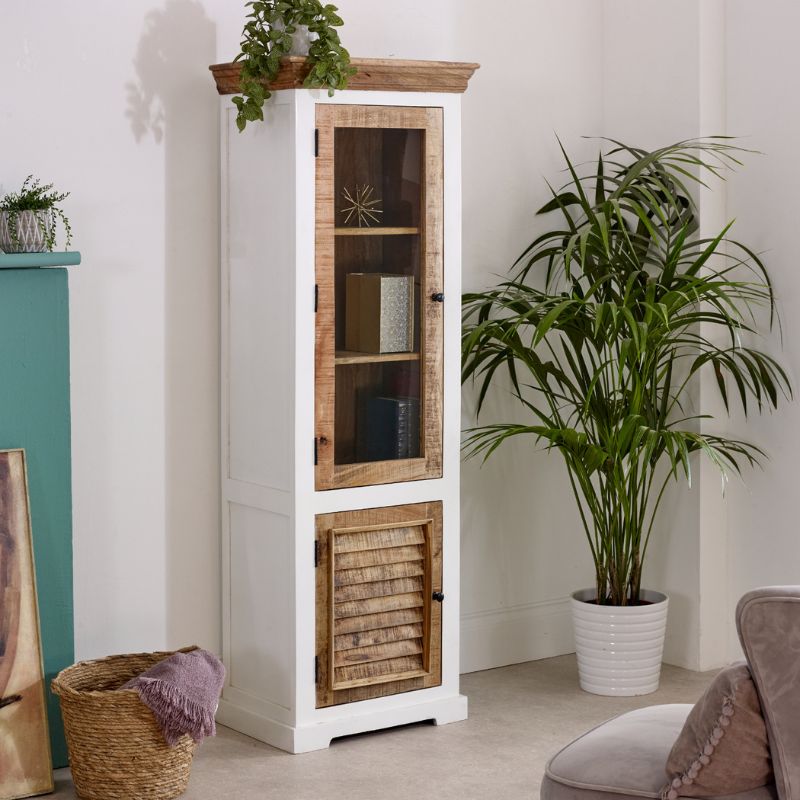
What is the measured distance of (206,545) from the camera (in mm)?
3635

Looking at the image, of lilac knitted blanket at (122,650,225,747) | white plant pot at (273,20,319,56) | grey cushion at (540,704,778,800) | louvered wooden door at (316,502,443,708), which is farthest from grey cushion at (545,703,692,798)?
white plant pot at (273,20,319,56)

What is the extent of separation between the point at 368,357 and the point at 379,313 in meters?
0.12

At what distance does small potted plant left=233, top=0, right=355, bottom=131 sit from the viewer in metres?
3.18

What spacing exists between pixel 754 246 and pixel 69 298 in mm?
2091

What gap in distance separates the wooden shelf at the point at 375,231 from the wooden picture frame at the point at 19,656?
0.99 meters

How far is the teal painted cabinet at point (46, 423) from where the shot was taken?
10.2 ft

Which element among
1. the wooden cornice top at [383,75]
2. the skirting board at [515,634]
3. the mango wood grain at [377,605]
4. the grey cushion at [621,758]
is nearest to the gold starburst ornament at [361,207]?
the wooden cornice top at [383,75]

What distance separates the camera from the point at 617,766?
2.05m

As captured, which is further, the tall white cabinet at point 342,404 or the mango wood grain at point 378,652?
the mango wood grain at point 378,652

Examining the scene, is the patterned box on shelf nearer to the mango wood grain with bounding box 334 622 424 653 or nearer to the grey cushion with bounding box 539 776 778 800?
the mango wood grain with bounding box 334 622 424 653

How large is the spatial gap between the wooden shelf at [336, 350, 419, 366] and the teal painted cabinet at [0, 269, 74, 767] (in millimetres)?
703

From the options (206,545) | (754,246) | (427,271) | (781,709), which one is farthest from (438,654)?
(781,709)

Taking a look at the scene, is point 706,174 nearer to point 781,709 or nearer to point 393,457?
point 393,457

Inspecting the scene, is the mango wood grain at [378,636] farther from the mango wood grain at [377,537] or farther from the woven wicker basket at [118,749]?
the woven wicker basket at [118,749]
